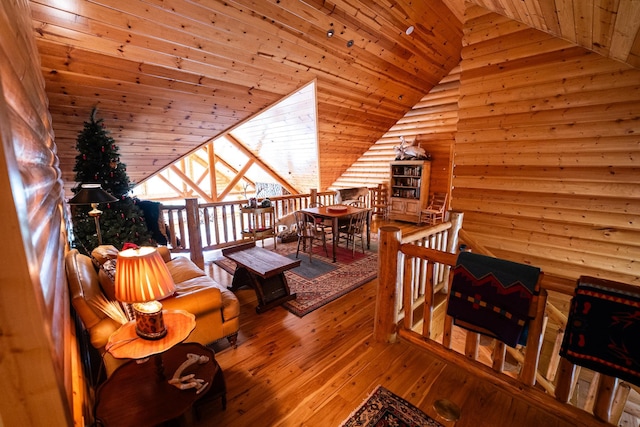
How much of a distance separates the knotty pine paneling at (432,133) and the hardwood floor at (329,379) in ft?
16.5

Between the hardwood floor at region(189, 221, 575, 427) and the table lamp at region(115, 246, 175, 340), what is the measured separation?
2.54 ft

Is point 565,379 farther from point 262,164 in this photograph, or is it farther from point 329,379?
point 262,164

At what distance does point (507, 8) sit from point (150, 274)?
3.91m

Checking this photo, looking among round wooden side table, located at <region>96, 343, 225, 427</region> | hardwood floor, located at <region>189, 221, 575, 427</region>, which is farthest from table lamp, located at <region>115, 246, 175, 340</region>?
hardwood floor, located at <region>189, 221, 575, 427</region>

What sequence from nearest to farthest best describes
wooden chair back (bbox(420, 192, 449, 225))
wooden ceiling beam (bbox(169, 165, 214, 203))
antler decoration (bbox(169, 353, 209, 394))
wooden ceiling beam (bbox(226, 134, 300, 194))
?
1. antler decoration (bbox(169, 353, 209, 394))
2. wooden chair back (bbox(420, 192, 449, 225))
3. wooden ceiling beam (bbox(169, 165, 214, 203))
4. wooden ceiling beam (bbox(226, 134, 300, 194))

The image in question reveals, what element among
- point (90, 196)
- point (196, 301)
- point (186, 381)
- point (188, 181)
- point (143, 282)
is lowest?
point (186, 381)

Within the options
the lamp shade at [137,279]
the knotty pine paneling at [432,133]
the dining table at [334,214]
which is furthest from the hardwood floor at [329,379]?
the knotty pine paneling at [432,133]

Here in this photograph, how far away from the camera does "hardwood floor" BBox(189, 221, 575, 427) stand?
1.66 metres

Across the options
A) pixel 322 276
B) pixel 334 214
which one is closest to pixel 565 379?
pixel 322 276

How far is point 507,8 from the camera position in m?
2.77

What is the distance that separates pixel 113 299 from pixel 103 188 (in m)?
2.11

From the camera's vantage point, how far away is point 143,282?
1296mm

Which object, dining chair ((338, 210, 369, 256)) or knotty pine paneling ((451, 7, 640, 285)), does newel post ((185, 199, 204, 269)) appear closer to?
dining chair ((338, 210, 369, 256))

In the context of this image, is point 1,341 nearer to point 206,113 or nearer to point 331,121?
point 206,113
